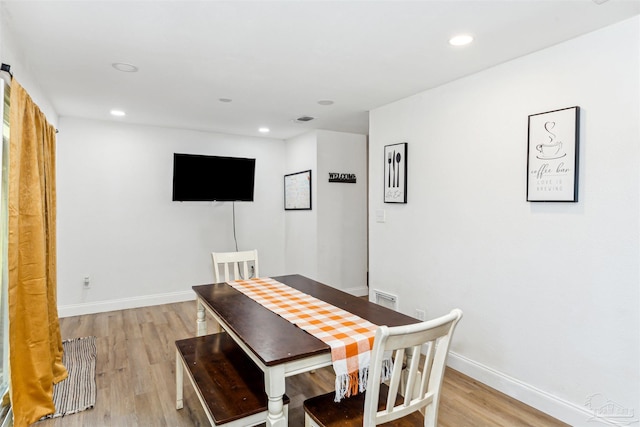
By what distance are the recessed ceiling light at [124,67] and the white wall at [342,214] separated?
8.14ft

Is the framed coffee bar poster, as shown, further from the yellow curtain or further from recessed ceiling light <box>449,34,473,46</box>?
the yellow curtain

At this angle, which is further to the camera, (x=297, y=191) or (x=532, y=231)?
(x=297, y=191)

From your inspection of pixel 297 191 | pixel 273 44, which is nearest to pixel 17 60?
pixel 273 44

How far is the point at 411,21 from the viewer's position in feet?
6.39

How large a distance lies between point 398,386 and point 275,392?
0.49 metres

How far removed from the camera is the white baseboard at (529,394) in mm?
2102

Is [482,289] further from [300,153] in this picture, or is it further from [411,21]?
[300,153]

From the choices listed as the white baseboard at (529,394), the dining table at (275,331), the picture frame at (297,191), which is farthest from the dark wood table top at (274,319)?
the picture frame at (297,191)

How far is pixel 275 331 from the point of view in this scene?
5.72 feet

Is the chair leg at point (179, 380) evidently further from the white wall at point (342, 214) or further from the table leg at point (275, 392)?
the white wall at point (342, 214)

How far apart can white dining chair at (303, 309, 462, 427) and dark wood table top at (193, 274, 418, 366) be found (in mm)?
274

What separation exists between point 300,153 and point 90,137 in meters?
2.59

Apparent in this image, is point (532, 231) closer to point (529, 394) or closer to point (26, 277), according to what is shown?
point (529, 394)

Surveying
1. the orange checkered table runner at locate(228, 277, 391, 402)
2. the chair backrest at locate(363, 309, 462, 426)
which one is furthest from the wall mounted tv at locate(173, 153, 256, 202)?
the chair backrest at locate(363, 309, 462, 426)
